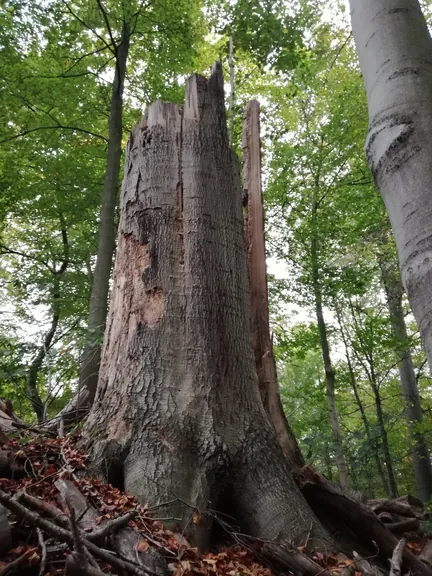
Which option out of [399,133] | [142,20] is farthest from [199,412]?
[142,20]

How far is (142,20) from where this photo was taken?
30.5 feet

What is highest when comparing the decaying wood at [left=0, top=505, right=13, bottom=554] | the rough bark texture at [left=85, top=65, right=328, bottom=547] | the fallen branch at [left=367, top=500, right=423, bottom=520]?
the rough bark texture at [left=85, top=65, right=328, bottom=547]

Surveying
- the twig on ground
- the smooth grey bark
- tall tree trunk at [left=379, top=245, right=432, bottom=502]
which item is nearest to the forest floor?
the twig on ground

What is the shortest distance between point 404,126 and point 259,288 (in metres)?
2.93

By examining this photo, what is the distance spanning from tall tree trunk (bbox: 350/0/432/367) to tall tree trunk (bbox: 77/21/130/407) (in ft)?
16.1

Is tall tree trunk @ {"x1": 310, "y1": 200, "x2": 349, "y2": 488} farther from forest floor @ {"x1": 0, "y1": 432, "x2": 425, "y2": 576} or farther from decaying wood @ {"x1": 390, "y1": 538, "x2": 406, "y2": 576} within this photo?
decaying wood @ {"x1": 390, "y1": 538, "x2": 406, "y2": 576}

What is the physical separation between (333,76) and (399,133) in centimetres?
1240

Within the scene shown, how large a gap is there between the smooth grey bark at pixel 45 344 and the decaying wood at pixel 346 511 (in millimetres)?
3905

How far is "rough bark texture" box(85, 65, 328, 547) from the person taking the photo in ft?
8.70

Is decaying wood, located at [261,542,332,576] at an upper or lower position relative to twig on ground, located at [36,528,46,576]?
lower

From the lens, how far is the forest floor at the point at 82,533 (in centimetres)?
168

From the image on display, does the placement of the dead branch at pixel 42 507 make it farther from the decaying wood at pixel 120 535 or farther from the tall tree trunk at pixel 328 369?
the tall tree trunk at pixel 328 369

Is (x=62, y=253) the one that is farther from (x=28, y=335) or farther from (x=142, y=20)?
(x=142, y=20)

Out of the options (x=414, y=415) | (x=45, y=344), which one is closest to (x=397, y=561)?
(x=45, y=344)
